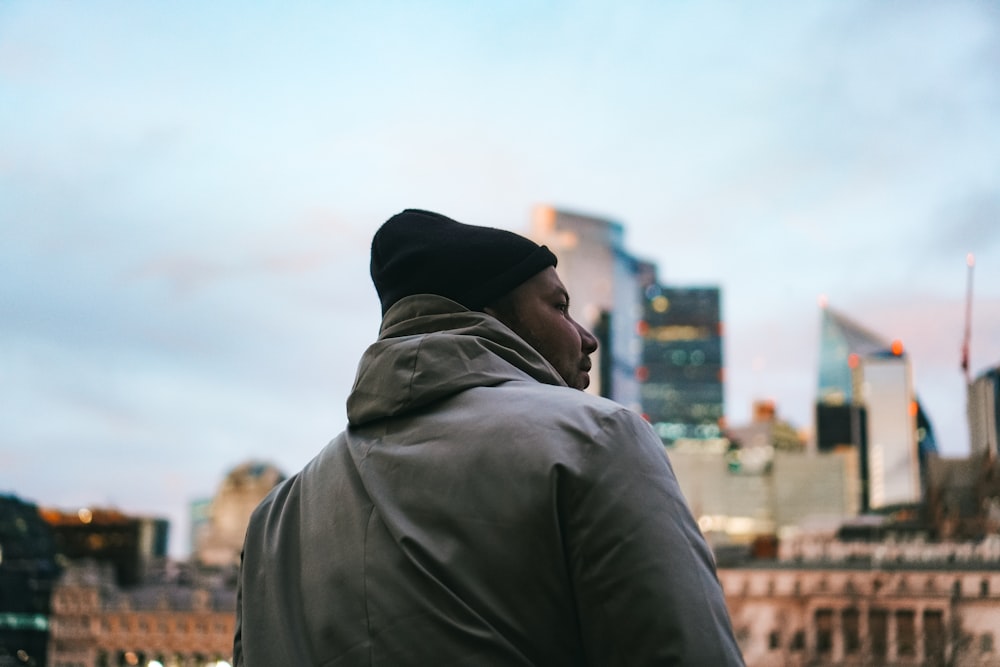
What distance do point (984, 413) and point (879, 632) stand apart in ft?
186

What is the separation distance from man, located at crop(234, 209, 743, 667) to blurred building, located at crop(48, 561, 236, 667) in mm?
83979

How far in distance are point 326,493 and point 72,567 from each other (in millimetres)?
95876

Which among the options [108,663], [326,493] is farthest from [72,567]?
[326,493]

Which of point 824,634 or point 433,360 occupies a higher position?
point 433,360

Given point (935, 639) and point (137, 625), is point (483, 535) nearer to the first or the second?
point (935, 639)

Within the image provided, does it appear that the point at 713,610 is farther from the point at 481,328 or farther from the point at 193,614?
the point at 193,614

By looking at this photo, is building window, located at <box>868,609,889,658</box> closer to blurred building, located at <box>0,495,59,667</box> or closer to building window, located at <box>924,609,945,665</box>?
building window, located at <box>924,609,945,665</box>

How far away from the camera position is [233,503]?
14138 centimetres

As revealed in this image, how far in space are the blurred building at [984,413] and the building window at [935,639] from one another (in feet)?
140

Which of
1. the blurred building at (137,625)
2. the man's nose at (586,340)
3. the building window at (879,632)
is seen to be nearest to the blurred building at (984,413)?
the building window at (879,632)

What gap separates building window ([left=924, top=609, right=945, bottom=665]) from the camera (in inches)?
2281

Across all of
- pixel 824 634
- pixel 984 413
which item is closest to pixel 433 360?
pixel 824 634

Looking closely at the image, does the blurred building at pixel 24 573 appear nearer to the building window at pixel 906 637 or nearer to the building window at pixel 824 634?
the building window at pixel 824 634

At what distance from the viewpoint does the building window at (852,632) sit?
200 feet
